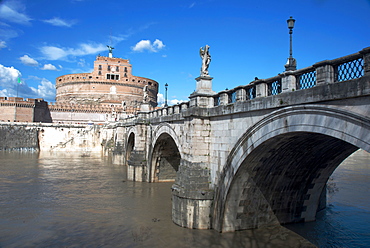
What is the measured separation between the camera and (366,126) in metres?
6.36

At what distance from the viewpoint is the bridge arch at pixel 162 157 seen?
73.7ft

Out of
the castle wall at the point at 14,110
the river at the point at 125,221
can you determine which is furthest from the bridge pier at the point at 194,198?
the castle wall at the point at 14,110

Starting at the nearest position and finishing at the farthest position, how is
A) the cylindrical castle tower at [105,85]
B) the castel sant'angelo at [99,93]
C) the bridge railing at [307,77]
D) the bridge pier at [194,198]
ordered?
the bridge railing at [307,77] → the bridge pier at [194,198] → the castel sant'angelo at [99,93] → the cylindrical castle tower at [105,85]

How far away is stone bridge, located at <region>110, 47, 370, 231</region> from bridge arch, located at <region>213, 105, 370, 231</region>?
0.11 ft

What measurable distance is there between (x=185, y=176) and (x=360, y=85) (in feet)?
27.8

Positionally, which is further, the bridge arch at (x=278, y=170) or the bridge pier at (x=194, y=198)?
the bridge pier at (x=194, y=198)

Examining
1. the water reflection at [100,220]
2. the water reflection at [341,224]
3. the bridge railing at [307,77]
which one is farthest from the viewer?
the water reflection at [341,224]

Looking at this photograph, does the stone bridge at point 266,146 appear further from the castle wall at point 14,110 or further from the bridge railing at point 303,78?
the castle wall at point 14,110

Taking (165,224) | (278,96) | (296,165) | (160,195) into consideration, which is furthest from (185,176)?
(160,195)

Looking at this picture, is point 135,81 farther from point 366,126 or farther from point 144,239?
point 366,126

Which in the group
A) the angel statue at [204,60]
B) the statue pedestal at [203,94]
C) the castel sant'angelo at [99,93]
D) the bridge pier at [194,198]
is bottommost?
the bridge pier at [194,198]

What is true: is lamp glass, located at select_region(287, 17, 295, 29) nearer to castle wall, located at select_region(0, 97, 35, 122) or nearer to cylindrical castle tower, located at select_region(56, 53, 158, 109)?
castle wall, located at select_region(0, 97, 35, 122)

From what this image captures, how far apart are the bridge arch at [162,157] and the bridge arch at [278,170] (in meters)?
9.98

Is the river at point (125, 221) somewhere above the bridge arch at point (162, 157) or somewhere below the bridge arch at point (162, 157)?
below
